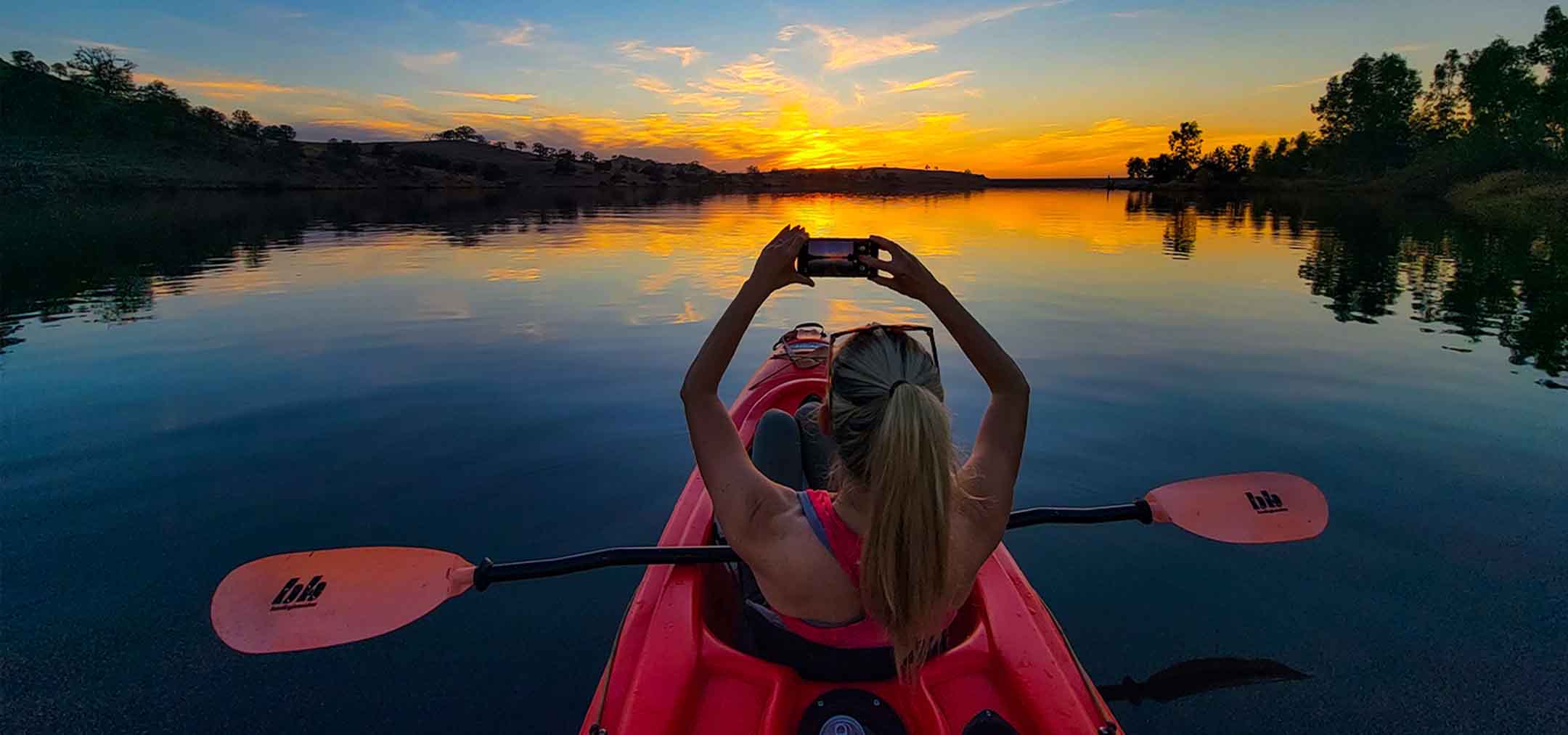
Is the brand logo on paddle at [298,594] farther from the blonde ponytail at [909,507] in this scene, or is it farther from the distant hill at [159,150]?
the distant hill at [159,150]

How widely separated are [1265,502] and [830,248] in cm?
388

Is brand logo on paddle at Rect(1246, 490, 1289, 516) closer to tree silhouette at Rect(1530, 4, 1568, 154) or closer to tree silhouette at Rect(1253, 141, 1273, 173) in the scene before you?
tree silhouette at Rect(1530, 4, 1568, 154)

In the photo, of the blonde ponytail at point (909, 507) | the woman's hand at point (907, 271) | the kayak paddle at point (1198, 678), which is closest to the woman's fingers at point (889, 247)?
the woman's hand at point (907, 271)

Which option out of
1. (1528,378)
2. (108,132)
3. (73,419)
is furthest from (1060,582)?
(108,132)

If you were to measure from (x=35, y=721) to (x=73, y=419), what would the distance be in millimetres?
5373

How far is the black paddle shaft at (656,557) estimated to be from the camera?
3.21 metres

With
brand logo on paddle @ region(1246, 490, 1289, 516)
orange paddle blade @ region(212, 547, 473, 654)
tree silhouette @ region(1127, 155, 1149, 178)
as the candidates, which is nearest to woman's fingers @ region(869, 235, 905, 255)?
A: orange paddle blade @ region(212, 547, 473, 654)

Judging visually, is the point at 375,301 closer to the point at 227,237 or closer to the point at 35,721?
the point at 35,721

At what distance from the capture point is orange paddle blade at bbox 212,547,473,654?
3443 millimetres

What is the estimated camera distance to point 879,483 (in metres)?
1.73

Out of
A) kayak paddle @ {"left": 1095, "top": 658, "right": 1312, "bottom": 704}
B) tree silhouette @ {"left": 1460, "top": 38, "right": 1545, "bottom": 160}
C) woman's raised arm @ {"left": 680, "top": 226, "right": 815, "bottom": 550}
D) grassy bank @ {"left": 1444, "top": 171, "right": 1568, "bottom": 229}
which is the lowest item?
kayak paddle @ {"left": 1095, "top": 658, "right": 1312, "bottom": 704}

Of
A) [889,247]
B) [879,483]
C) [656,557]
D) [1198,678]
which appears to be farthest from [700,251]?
[879,483]

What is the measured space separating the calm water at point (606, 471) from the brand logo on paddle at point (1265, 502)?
2.24 feet

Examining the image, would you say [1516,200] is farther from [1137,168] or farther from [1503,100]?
[1137,168]
